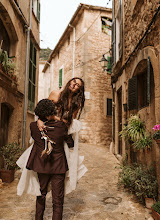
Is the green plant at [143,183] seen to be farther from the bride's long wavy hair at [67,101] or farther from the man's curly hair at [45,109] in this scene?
the man's curly hair at [45,109]

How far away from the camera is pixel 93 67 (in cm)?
1276

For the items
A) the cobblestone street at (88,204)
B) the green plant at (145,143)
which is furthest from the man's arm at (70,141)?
the green plant at (145,143)

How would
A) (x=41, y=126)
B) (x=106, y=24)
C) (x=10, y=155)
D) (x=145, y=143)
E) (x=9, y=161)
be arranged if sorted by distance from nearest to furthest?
(x=41, y=126) → (x=145, y=143) → (x=9, y=161) → (x=10, y=155) → (x=106, y=24)

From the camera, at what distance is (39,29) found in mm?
9844

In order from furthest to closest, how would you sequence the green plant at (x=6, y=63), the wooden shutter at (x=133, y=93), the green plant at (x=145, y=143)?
the wooden shutter at (x=133, y=93) < the green plant at (x=6, y=63) < the green plant at (x=145, y=143)

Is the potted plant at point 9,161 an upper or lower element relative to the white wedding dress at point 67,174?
lower

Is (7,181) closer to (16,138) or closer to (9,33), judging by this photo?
(16,138)

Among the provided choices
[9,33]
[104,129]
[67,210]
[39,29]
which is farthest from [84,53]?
[67,210]

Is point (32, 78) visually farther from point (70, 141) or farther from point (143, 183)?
point (70, 141)

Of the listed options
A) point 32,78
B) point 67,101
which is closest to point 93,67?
point 32,78

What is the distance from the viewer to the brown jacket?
219 centimetres

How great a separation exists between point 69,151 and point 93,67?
10.8 meters

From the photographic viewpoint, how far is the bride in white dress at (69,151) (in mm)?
2369

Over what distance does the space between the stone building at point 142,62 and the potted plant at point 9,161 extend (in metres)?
3.18
